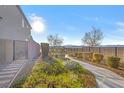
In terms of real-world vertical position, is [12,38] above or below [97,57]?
above

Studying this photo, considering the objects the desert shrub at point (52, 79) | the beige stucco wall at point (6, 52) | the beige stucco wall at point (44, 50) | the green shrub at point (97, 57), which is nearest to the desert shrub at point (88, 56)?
the green shrub at point (97, 57)

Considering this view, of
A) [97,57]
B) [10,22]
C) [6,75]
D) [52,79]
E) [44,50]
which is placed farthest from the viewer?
[97,57]

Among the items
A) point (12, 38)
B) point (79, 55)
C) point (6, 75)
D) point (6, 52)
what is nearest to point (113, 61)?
point (79, 55)

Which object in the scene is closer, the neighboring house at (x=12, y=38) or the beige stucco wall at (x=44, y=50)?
the neighboring house at (x=12, y=38)

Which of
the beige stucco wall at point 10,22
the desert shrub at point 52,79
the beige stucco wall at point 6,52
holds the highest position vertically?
the beige stucco wall at point 10,22

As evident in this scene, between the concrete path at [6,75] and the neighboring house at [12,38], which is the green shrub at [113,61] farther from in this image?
the concrete path at [6,75]

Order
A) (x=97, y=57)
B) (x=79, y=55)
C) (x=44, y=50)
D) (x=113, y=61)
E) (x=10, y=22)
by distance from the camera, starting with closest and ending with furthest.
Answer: (x=10, y=22)
(x=44, y=50)
(x=113, y=61)
(x=97, y=57)
(x=79, y=55)

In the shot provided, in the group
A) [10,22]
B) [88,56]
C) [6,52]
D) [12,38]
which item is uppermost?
[10,22]

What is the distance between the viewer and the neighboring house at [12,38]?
560cm

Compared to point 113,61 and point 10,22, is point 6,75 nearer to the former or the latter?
point 10,22

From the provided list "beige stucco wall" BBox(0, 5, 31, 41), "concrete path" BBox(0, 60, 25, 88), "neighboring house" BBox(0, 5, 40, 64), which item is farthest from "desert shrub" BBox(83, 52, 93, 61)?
"concrete path" BBox(0, 60, 25, 88)

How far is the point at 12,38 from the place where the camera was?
21.4 feet
